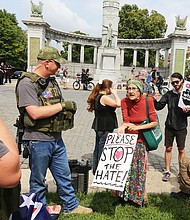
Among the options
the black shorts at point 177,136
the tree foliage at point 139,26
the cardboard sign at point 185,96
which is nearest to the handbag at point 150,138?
the cardboard sign at point 185,96

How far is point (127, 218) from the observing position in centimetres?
367

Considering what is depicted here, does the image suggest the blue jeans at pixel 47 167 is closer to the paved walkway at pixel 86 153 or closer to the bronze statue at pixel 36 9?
the paved walkway at pixel 86 153

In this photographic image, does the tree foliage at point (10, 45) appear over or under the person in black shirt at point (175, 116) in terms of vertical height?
over

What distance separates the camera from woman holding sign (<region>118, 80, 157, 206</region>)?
3814mm

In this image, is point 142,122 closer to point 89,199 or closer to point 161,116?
point 89,199

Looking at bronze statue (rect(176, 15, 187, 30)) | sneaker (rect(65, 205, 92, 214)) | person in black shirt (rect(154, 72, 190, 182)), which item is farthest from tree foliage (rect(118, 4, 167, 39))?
sneaker (rect(65, 205, 92, 214))

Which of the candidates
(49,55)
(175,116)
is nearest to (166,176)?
(175,116)

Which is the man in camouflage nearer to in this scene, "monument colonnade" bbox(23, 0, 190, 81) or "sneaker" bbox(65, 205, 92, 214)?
"sneaker" bbox(65, 205, 92, 214)

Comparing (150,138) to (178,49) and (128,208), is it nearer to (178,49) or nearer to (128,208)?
(128,208)

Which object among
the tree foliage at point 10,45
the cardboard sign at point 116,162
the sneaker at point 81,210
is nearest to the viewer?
the cardboard sign at point 116,162

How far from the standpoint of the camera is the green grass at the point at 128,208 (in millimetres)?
3688

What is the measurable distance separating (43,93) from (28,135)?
49 cm

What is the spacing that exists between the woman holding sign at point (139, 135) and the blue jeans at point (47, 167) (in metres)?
0.80

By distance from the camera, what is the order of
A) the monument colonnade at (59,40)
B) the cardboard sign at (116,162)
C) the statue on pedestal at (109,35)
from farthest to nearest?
the monument colonnade at (59,40) < the statue on pedestal at (109,35) < the cardboard sign at (116,162)
